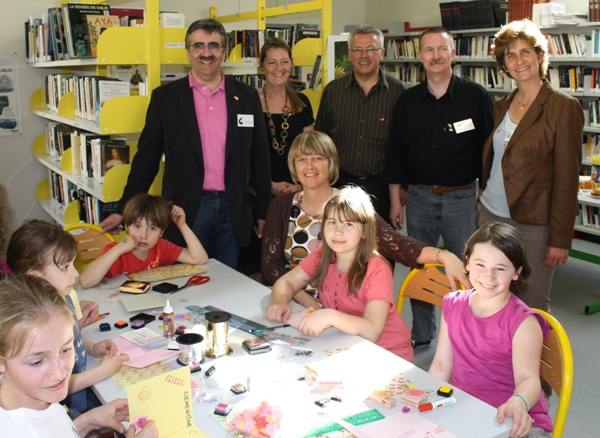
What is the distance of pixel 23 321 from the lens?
4.15 feet

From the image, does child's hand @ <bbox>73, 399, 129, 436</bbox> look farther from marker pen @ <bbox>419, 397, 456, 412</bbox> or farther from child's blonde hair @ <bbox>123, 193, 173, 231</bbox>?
child's blonde hair @ <bbox>123, 193, 173, 231</bbox>

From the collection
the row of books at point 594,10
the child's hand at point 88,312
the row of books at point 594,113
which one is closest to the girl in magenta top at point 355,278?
the child's hand at point 88,312

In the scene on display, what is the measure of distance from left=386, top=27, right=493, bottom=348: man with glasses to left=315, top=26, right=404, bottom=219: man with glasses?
16 centimetres

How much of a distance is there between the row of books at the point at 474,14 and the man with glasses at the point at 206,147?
4.91 m

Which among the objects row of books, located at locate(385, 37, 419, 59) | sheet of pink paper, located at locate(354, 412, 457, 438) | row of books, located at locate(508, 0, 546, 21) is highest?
row of books, located at locate(508, 0, 546, 21)

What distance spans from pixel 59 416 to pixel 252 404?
1.54ft

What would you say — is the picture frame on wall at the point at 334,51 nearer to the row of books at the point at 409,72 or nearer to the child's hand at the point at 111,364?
the child's hand at the point at 111,364

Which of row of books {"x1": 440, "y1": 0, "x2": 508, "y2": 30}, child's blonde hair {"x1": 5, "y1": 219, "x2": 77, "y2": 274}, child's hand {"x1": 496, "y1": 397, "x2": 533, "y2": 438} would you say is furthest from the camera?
row of books {"x1": 440, "y1": 0, "x2": 508, "y2": 30}

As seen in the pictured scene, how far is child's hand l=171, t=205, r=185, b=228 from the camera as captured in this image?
281cm

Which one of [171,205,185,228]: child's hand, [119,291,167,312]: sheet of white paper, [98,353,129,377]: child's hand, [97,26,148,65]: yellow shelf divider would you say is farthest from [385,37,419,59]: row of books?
[98,353,129,377]: child's hand

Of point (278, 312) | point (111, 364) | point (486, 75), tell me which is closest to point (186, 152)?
point (278, 312)

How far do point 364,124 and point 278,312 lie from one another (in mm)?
1716

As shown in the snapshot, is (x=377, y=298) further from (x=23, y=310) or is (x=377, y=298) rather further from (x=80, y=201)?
(x=80, y=201)

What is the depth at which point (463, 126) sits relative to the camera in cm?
317
